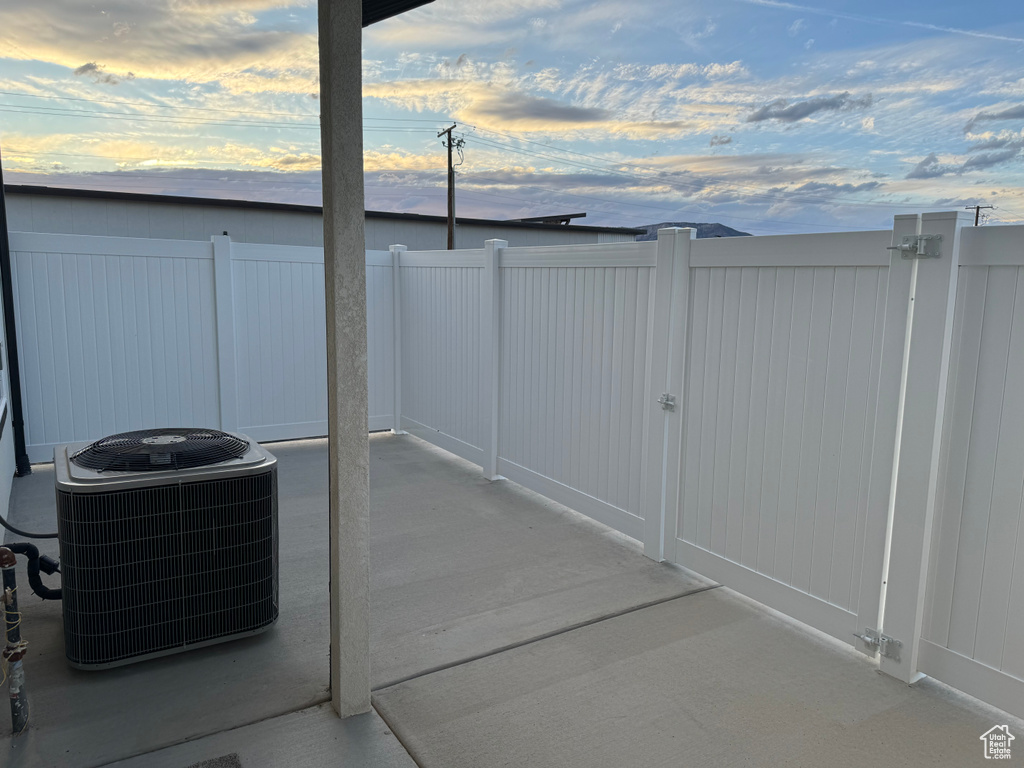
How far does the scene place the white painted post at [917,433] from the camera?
2447 mm

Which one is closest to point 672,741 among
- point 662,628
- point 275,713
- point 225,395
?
point 662,628

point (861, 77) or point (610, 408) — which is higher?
point (861, 77)

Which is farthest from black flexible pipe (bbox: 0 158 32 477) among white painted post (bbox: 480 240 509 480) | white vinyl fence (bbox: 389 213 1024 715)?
white vinyl fence (bbox: 389 213 1024 715)

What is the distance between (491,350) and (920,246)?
327cm

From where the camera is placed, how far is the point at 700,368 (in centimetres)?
351

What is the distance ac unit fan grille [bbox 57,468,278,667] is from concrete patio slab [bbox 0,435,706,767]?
131mm

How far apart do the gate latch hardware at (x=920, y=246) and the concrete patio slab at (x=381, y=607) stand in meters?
1.91

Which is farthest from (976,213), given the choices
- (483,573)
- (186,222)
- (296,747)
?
(186,222)

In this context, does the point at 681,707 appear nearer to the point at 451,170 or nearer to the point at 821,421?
the point at 821,421

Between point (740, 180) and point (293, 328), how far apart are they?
11.0 m

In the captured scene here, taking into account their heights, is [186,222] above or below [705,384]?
above

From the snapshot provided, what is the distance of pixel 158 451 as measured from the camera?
9.02ft

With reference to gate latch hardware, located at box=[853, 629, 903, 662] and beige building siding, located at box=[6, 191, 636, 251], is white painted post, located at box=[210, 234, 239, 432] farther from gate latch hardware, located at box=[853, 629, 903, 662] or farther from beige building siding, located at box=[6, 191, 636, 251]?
beige building siding, located at box=[6, 191, 636, 251]

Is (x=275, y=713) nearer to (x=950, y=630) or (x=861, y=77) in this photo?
(x=950, y=630)
